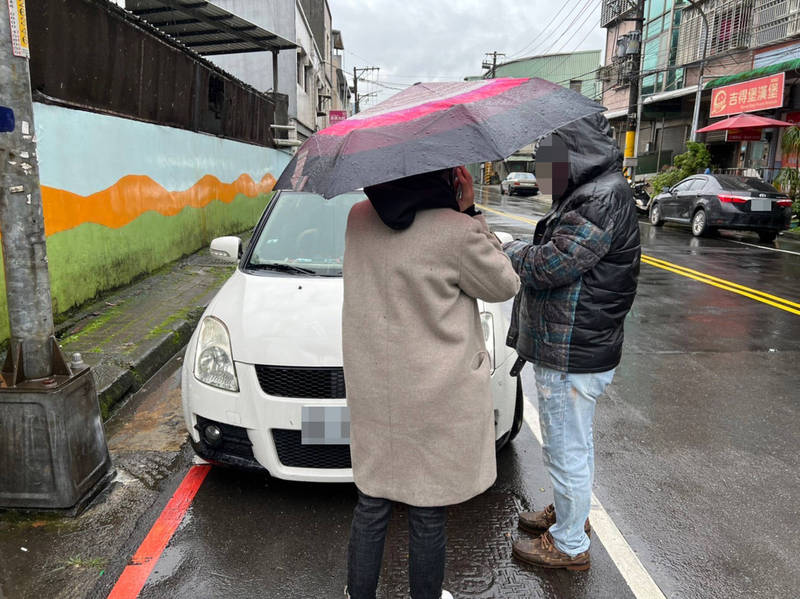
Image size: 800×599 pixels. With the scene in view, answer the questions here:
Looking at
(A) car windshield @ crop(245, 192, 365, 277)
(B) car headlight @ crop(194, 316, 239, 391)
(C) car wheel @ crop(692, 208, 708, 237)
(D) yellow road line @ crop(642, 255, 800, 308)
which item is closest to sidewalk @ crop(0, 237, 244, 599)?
(B) car headlight @ crop(194, 316, 239, 391)

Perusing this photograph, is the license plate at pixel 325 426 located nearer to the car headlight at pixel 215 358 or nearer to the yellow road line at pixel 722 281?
the car headlight at pixel 215 358

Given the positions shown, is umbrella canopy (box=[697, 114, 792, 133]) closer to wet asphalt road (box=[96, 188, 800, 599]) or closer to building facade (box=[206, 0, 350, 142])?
building facade (box=[206, 0, 350, 142])

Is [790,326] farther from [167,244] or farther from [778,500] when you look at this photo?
[167,244]

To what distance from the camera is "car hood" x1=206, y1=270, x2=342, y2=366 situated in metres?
3.04

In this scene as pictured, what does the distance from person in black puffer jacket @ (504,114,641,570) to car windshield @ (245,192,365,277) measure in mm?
1623

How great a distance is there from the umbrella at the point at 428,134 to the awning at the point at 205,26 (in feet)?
42.4

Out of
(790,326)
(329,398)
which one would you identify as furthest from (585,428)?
(790,326)

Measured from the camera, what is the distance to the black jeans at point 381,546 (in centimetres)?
207

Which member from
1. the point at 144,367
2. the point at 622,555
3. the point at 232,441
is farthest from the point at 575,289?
the point at 144,367

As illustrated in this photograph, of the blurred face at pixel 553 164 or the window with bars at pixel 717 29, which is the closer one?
the blurred face at pixel 553 164

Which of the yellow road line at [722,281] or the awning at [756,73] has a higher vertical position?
the awning at [756,73]

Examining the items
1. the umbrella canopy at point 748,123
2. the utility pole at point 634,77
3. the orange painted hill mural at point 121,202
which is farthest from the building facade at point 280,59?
the umbrella canopy at point 748,123

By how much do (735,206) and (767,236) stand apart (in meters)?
1.37

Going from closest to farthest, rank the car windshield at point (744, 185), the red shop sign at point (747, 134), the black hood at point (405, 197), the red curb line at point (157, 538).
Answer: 1. the black hood at point (405, 197)
2. the red curb line at point (157, 538)
3. the car windshield at point (744, 185)
4. the red shop sign at point (747, 134)
